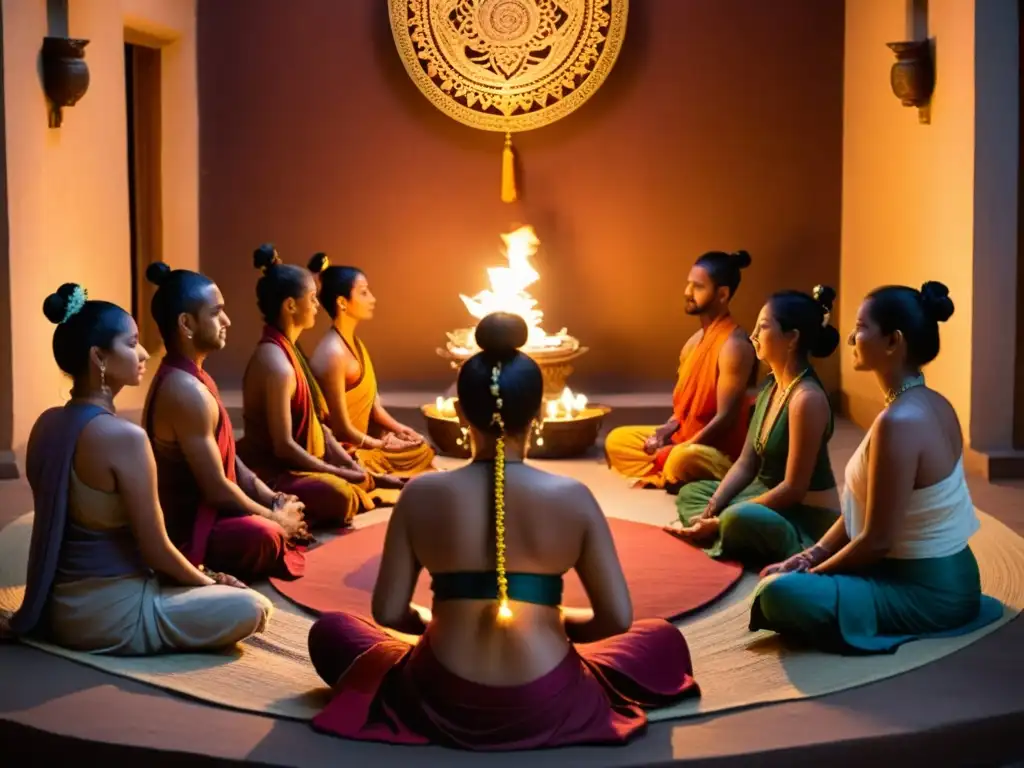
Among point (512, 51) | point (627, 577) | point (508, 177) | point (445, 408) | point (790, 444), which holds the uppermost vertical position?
point (512, 51)

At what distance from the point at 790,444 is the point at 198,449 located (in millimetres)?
1944

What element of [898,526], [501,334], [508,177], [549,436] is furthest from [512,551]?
[508,177]

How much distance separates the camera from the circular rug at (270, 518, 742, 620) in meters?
4.87

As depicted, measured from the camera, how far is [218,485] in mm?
4918

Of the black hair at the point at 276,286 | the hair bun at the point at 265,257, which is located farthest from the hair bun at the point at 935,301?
the hair bun at the point at 265,257

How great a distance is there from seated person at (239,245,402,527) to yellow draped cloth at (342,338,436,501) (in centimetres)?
53

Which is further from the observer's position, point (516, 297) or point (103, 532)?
point (516, 297)

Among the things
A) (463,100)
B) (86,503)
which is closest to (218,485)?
(86,503)

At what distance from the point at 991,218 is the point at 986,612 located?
2594mm

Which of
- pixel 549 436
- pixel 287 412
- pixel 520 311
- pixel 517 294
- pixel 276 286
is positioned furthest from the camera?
pixel 517 294

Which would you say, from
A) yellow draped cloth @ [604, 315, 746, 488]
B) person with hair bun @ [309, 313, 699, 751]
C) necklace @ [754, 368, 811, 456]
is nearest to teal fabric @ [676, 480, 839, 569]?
necklace @ [754, 368, 811, 456]

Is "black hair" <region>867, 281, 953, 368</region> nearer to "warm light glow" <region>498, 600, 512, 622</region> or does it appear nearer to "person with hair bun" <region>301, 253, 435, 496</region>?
"warm light glow" <region>498, 600, 512, 622</region>

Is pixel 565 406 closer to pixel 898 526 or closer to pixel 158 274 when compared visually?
pixel 158 274

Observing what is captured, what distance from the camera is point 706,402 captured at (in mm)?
6590
